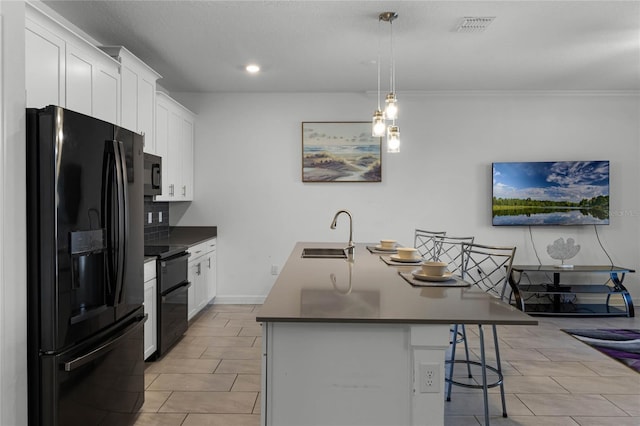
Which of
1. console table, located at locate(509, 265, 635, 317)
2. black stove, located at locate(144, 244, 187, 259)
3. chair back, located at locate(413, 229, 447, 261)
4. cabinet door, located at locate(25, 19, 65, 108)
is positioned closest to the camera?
cabinet door, located at locate(25, 19, 65, 108)

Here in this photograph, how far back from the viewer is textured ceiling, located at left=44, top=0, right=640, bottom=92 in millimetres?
2998

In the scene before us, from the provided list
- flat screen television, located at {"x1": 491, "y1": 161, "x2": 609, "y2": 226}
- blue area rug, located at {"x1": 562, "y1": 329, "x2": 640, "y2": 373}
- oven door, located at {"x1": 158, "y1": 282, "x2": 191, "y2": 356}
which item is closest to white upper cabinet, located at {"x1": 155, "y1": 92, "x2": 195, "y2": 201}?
oven door, located at {"x1": 158, "y1": 282, "x2": 191, "y2": 356}

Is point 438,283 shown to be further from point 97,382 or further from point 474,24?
point 474,24

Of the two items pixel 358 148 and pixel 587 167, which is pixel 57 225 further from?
pixel 587 167

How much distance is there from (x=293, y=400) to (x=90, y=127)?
148 cm

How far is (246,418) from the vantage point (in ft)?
8.35

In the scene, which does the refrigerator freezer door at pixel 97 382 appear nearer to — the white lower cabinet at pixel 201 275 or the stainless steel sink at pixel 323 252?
the stainless steel sink at pixel 323 252

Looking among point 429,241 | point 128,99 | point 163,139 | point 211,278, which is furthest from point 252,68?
point 429,241

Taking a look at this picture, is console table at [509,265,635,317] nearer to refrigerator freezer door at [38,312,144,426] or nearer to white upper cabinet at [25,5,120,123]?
refrigerator freezer door at [38,312,144,426]

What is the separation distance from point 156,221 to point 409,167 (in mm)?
3018

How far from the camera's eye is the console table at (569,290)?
481cm

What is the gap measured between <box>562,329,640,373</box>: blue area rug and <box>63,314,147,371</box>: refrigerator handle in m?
3.61

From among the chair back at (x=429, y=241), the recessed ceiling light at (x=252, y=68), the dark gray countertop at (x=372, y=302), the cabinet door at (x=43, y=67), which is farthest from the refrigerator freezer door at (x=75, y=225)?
A: the chair back at (x=429, y=241)

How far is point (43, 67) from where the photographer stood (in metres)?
2.36
